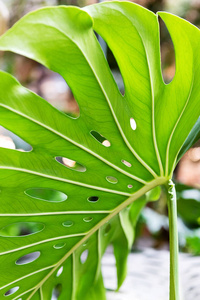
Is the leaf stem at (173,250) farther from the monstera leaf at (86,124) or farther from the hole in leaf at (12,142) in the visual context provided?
the hole in leaf at (12,142)

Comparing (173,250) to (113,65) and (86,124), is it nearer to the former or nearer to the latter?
(86,124)

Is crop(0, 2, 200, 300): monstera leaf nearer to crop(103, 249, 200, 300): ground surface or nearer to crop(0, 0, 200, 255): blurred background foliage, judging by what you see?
crop(103, 249, 200, 300): ground surface

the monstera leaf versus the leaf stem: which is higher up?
the monstera leaf

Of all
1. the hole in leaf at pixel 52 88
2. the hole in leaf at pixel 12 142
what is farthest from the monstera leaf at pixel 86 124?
the hole in leaf at pixel 52 88

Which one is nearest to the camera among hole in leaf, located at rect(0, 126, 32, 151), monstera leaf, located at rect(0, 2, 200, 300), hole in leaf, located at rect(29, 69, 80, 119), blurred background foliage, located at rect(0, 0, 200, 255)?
monstera leaf, located at rect(0, 2, 200, 300)

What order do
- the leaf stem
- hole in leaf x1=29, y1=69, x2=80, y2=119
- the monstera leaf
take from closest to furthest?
the monstera leaf → the leaf stem → hole in leaf x1=29, y1=69, x2=80, y2=119

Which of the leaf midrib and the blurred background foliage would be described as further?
the blurred background foliage

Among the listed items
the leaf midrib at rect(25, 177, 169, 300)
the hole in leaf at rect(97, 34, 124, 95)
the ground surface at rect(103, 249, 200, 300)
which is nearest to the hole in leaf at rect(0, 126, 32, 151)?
the leaf midrib at rect(25, 177, 169, 300)
